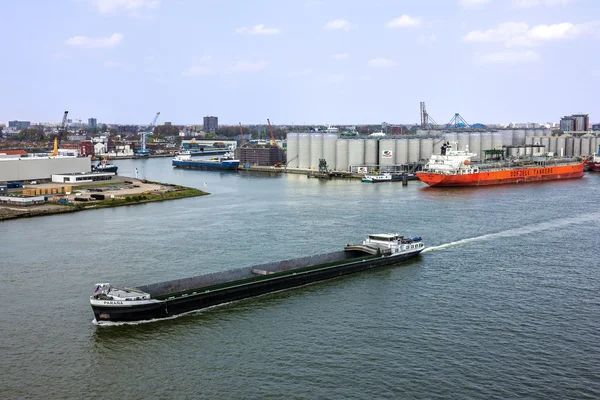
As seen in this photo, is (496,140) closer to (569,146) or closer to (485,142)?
(485,142)

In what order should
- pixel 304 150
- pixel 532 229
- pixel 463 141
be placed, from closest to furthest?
1. pixel 532 229
2. pixel 463 141
3. pixel 304 150

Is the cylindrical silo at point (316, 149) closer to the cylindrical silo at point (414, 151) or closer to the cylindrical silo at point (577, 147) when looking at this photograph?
the cylindrical silo at point (414, 151)

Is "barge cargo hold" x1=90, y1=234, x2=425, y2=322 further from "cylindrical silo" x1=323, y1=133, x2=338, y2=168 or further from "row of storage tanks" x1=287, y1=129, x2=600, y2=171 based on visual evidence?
"cylindrical silo" x1=323, y1=133, x2=338, y2=168

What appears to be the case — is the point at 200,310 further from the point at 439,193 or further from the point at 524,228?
the point at 439,193

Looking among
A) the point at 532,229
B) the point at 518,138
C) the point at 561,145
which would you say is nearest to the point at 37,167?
the point at 532,229

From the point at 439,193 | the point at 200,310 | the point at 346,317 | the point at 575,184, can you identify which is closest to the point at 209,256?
the point at 200,310

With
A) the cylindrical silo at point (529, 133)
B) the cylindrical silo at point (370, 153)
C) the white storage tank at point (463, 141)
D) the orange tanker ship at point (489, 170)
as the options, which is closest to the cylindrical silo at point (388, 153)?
the cylindrical silo at point (370, 153)
